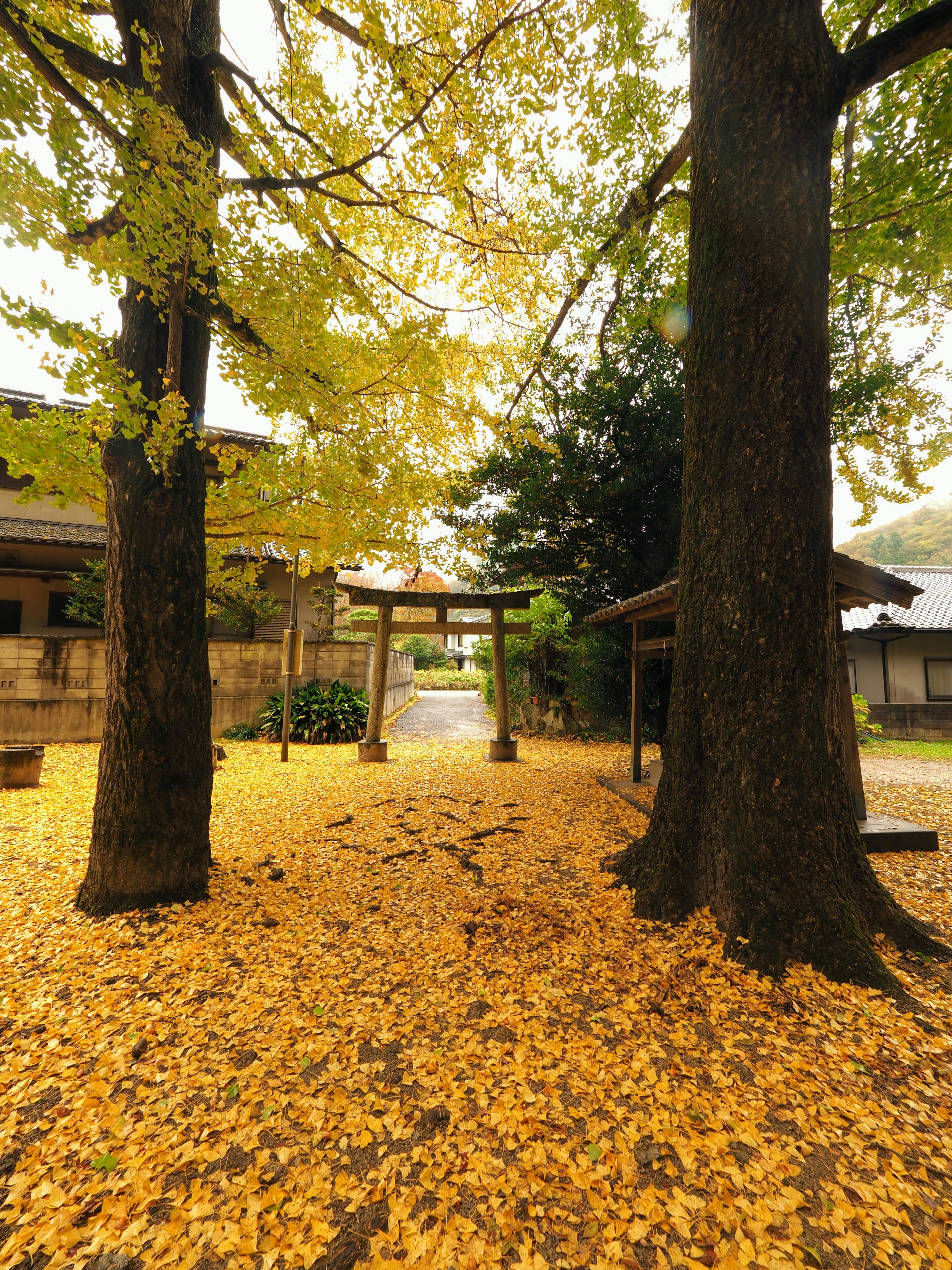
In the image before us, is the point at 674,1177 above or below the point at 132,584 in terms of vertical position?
below

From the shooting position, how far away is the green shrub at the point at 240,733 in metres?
10.7

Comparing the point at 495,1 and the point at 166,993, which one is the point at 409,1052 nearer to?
the point at 166,993

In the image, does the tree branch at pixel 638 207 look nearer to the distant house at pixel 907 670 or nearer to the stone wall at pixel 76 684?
the stone wall at pixel 76 684

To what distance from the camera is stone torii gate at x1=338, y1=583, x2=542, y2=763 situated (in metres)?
8.88

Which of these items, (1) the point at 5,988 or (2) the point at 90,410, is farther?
(2) the point at 90,410

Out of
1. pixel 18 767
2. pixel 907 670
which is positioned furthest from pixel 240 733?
pixel 907 670

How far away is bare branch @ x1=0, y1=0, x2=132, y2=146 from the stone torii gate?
6238mm

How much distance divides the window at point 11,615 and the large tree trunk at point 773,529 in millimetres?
16387

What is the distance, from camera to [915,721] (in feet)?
47.7

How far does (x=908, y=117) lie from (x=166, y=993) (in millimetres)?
9001

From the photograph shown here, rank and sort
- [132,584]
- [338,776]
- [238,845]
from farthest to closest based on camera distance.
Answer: [338,776] < [238,845] < [132,584]

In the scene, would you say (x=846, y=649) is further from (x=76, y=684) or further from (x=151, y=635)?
(x=76, y=684)

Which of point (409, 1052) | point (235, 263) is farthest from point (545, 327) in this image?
point (409, 1052)

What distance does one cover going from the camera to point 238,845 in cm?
463
